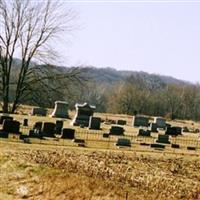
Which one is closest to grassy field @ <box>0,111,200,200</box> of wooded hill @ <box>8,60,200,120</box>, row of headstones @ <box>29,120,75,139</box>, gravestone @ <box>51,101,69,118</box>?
row of headstones @ <box>29,120,75,139</box>

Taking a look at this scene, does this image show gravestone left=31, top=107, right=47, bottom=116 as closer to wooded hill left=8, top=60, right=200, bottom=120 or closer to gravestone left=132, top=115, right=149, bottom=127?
wooded hill left=8, top=60, right=200, bottom=120

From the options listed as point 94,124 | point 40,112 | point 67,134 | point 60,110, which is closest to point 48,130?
point 67,134

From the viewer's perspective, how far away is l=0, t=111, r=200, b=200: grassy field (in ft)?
63.5

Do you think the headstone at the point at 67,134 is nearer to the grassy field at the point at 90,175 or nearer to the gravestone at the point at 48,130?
the gravestone at the point at 48,130

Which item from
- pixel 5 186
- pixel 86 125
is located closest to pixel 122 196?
pixel 5 186

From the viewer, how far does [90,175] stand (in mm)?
20828

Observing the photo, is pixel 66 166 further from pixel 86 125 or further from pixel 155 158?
pixel 86 125

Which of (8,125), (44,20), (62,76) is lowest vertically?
(8,125)

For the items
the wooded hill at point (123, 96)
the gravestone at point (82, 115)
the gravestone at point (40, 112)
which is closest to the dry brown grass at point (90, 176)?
the gravestone at point (82, 115)

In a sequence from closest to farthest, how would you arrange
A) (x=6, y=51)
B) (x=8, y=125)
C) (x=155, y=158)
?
(x=155, y=158)
(x=8, y=125)
(x=6, y=51)

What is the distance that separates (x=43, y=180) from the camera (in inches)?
812

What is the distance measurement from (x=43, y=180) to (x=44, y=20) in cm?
3520

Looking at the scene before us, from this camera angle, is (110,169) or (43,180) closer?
(43,180)

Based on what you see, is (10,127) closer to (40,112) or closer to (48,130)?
(48,130)
